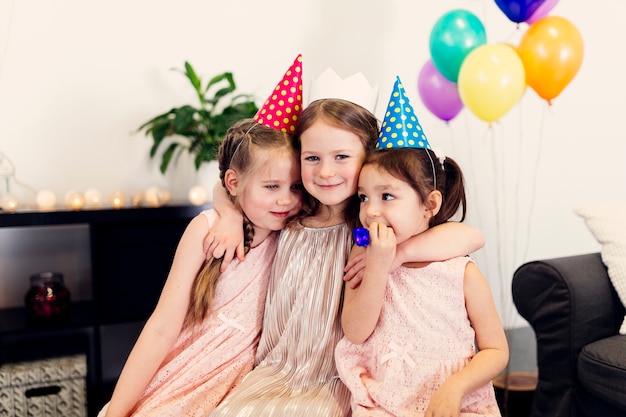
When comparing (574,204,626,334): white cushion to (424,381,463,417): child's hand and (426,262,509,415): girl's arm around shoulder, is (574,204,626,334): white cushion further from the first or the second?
(424,381,463,417): child's hand

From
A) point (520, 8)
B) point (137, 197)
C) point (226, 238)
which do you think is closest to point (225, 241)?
point (226, 238)

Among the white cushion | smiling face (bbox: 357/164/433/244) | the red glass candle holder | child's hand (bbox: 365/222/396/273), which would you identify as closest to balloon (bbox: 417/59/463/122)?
the white cushion

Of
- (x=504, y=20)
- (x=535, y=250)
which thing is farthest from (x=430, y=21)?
(x=535, y=250)

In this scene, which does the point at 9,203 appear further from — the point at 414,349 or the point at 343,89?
the point at 414,349

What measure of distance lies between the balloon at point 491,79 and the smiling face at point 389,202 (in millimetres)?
872

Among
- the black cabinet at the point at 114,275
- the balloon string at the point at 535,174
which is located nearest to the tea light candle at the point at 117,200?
the black cabinet at the point at 114,275

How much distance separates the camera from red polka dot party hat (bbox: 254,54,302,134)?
1.38 meters

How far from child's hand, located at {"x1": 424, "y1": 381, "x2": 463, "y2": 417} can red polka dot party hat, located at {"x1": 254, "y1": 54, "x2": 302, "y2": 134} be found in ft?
2.21

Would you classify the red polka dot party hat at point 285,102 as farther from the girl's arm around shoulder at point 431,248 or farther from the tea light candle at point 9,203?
the tea light candle at point 9,203

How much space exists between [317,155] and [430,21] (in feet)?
6.29

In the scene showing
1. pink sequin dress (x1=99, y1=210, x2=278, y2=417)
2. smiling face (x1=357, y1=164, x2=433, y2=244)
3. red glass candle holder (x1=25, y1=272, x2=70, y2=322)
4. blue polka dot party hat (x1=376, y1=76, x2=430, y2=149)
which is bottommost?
red glass candle holder (x1=25, y1=272, x2=70, y2=322)

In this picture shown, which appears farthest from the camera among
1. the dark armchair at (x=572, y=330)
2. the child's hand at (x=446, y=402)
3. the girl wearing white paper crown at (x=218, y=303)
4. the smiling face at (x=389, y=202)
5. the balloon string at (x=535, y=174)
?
the balloon string at (x=535, y=174)

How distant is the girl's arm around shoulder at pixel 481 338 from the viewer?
1.17 meters

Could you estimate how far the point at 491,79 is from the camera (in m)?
1.94
